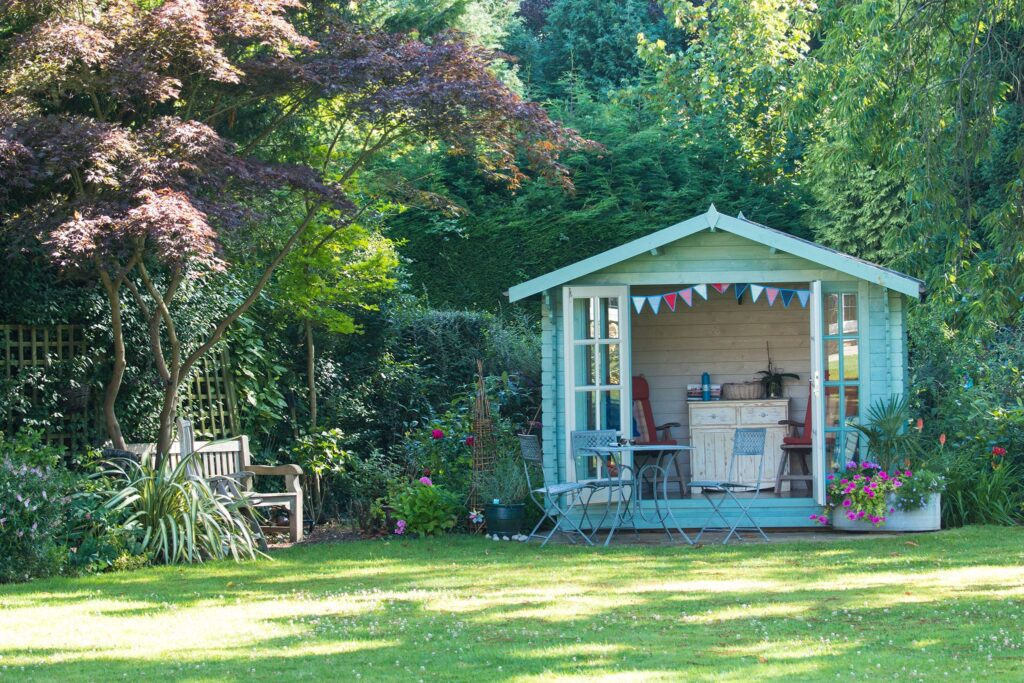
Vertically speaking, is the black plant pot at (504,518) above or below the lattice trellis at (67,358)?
below

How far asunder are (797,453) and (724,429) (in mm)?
746

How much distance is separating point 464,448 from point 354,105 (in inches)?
138

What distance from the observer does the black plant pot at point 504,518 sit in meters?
9.19

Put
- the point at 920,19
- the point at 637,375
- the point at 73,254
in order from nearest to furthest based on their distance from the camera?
the point at 73,254
the point at 920,19
the point at 637,375

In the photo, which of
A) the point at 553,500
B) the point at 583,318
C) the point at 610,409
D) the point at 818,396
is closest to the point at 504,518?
the point at 553,500

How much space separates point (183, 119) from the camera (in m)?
8.46

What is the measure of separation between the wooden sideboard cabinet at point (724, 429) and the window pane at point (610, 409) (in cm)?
196

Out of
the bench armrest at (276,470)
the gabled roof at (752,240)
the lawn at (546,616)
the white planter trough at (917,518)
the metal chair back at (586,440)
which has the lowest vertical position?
the lawn at (546,616)

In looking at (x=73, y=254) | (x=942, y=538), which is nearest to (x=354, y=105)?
(x=73, y=254)

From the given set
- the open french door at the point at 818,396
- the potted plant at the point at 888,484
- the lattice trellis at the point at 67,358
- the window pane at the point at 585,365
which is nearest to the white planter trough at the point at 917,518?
the potted plant at the point at 888,484

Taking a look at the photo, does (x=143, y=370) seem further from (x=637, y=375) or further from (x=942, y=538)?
(x=942, y=538)

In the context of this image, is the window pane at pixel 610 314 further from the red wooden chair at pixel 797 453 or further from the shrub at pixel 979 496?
the shrub at pixel 979 496

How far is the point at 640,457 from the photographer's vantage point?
11.0 m

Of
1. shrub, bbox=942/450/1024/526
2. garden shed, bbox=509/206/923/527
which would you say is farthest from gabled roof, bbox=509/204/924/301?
shrub, bbox=942/450/1024/526
